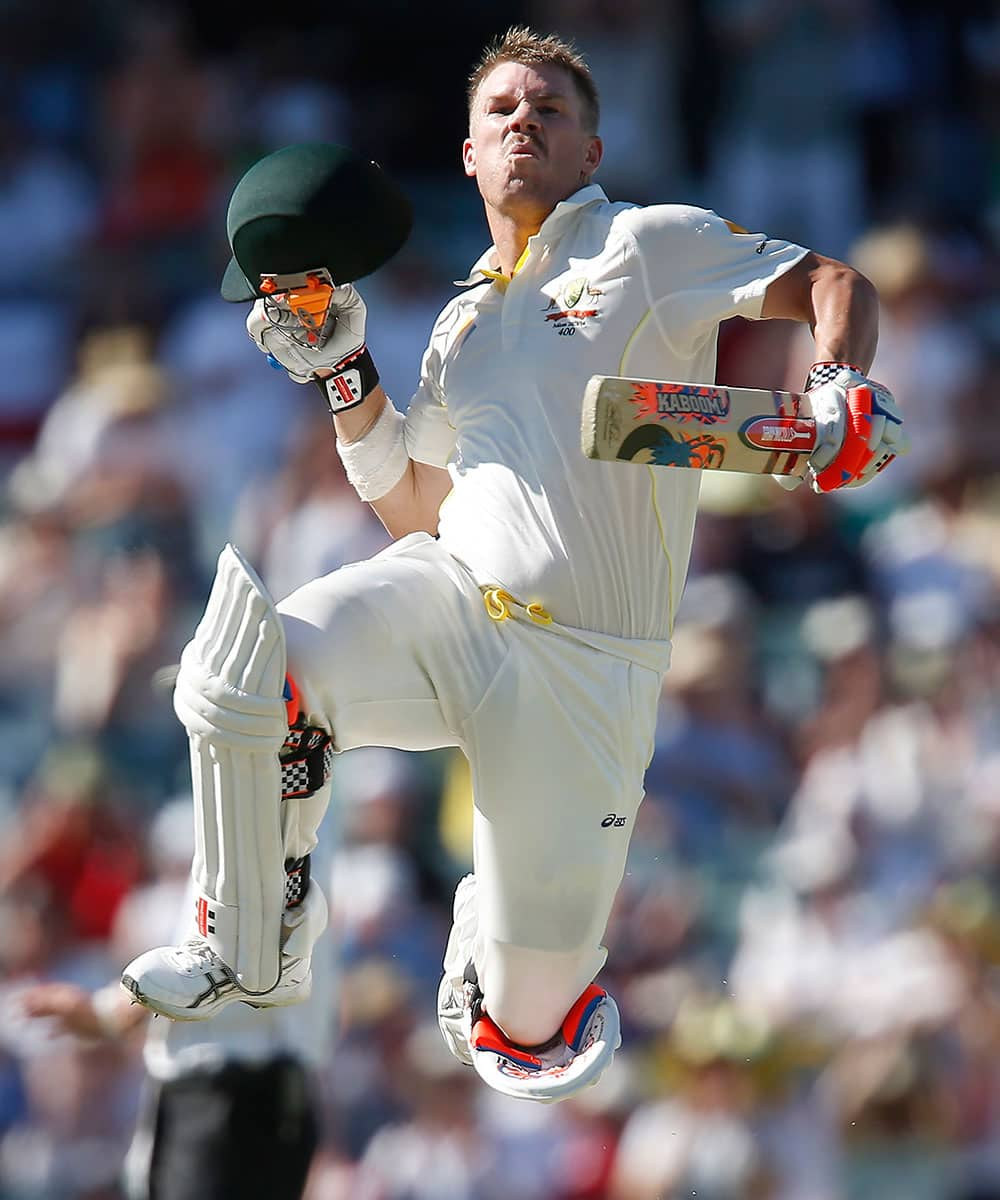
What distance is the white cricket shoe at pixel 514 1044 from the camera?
4.71 m

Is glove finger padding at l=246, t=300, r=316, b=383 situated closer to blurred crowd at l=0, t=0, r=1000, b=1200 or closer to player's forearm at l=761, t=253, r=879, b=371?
player's forearm at l=761, t=253, r=879, b=371

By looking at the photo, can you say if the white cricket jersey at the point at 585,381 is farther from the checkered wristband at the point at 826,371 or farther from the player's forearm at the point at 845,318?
the checkered wristband at the point at 826,371

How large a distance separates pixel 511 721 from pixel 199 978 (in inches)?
31.9

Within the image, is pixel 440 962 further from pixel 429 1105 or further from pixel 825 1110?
pixel 825 1110

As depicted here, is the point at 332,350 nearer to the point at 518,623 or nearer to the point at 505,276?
the point at 505,276

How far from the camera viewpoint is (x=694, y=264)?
15.2 ft

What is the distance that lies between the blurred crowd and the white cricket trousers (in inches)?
67.7

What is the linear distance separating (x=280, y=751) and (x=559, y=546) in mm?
729

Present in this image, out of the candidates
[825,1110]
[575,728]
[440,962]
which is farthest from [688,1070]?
[575,728]

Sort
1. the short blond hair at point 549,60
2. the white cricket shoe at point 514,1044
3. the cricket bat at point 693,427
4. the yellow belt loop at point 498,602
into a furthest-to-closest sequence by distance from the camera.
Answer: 1. the short blond hair at point 549,60
2. the white cricket shoe at point 514,1044
3. the yellow belt loop at point 498,602
4. the cricket bat at point 693,427

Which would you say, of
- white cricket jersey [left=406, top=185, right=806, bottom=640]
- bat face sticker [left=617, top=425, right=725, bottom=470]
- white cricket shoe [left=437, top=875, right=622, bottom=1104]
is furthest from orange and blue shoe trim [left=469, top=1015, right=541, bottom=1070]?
bat face sticker [left=617, top=425, right=725, bottom=470]

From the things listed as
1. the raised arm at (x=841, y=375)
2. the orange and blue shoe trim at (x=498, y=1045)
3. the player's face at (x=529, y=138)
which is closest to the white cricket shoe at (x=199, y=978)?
the orange and blue shoe trim at (x=498, y=1045)

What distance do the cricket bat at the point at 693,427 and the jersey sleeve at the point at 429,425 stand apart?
96 centimetres

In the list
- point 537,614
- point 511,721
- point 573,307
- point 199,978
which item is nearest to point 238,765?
point 199,978
